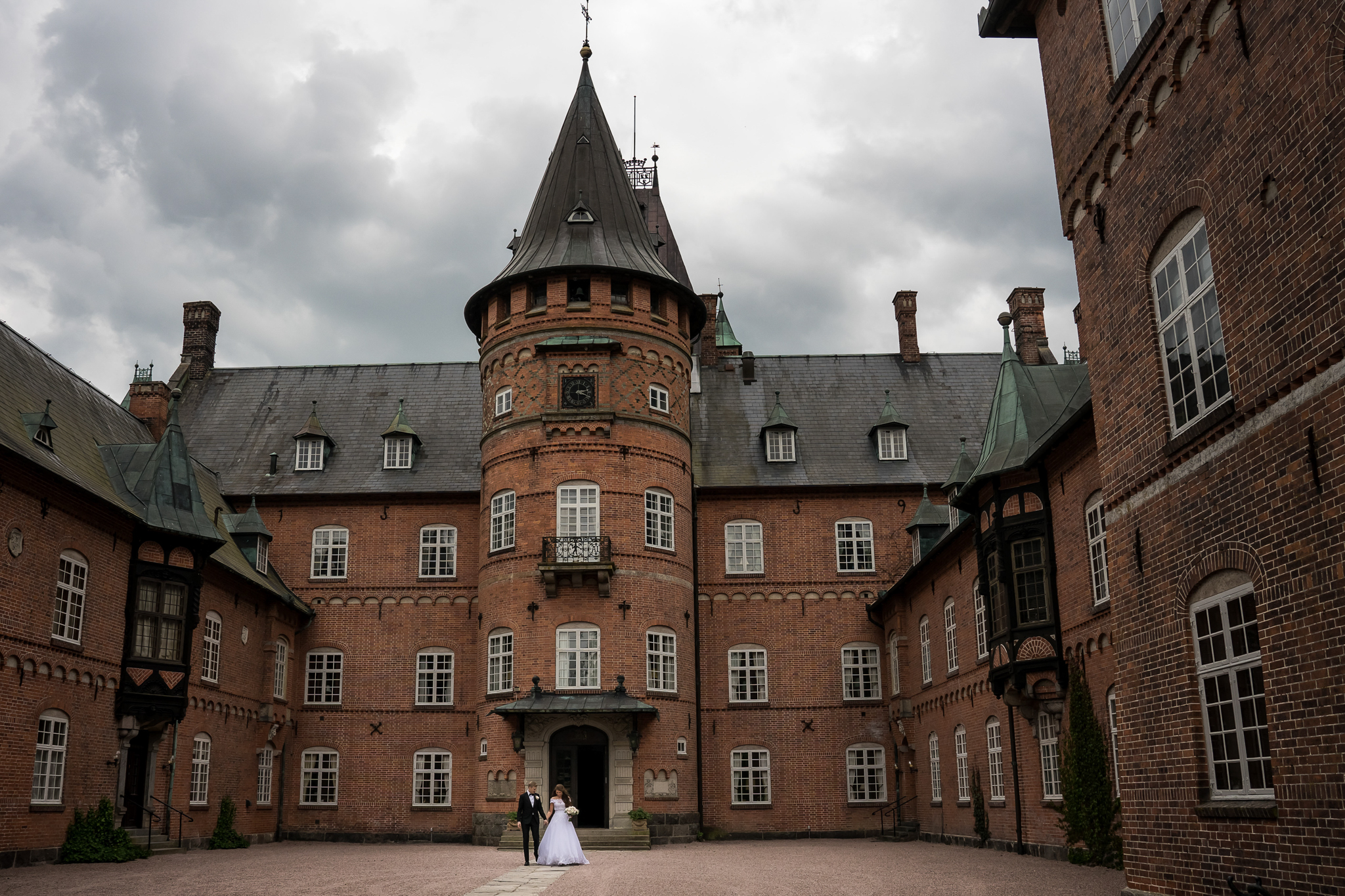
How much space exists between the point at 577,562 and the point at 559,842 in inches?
351

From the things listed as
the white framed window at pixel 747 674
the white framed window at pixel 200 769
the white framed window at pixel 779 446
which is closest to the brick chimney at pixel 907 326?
the white framed window at pixel 779 446

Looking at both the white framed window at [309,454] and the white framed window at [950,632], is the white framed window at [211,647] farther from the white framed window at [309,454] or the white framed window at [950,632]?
the white framed window at [950,632]

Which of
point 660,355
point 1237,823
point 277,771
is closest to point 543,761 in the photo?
point 277,771

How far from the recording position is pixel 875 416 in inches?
1428

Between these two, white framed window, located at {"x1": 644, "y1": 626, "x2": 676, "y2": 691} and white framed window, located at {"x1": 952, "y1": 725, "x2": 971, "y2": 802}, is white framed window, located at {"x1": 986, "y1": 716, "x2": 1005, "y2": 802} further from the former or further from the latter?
white framed window, located at {"x1": 644, "y1": 626, "x2": 676, "y2": 691}

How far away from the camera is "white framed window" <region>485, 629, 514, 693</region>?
94.7ft

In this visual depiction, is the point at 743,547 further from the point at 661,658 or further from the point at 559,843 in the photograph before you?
the point at 559,843

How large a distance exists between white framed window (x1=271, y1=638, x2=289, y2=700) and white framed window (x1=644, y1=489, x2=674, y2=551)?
35.2ft

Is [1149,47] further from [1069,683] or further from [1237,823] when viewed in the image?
[1069,683]

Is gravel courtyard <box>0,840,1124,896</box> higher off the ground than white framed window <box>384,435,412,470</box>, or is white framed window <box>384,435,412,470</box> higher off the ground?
white framed window <box>384,435,412,470</box>

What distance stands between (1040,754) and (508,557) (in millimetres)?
14242

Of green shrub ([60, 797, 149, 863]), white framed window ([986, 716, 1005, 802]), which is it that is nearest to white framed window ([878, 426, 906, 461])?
white framed window ([986, 716, 1005, 802])

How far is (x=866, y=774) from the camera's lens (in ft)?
104

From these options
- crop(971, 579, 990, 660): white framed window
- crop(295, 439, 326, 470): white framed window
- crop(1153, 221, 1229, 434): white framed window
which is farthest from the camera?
crop(295, 439, 326, 470): white framed window
